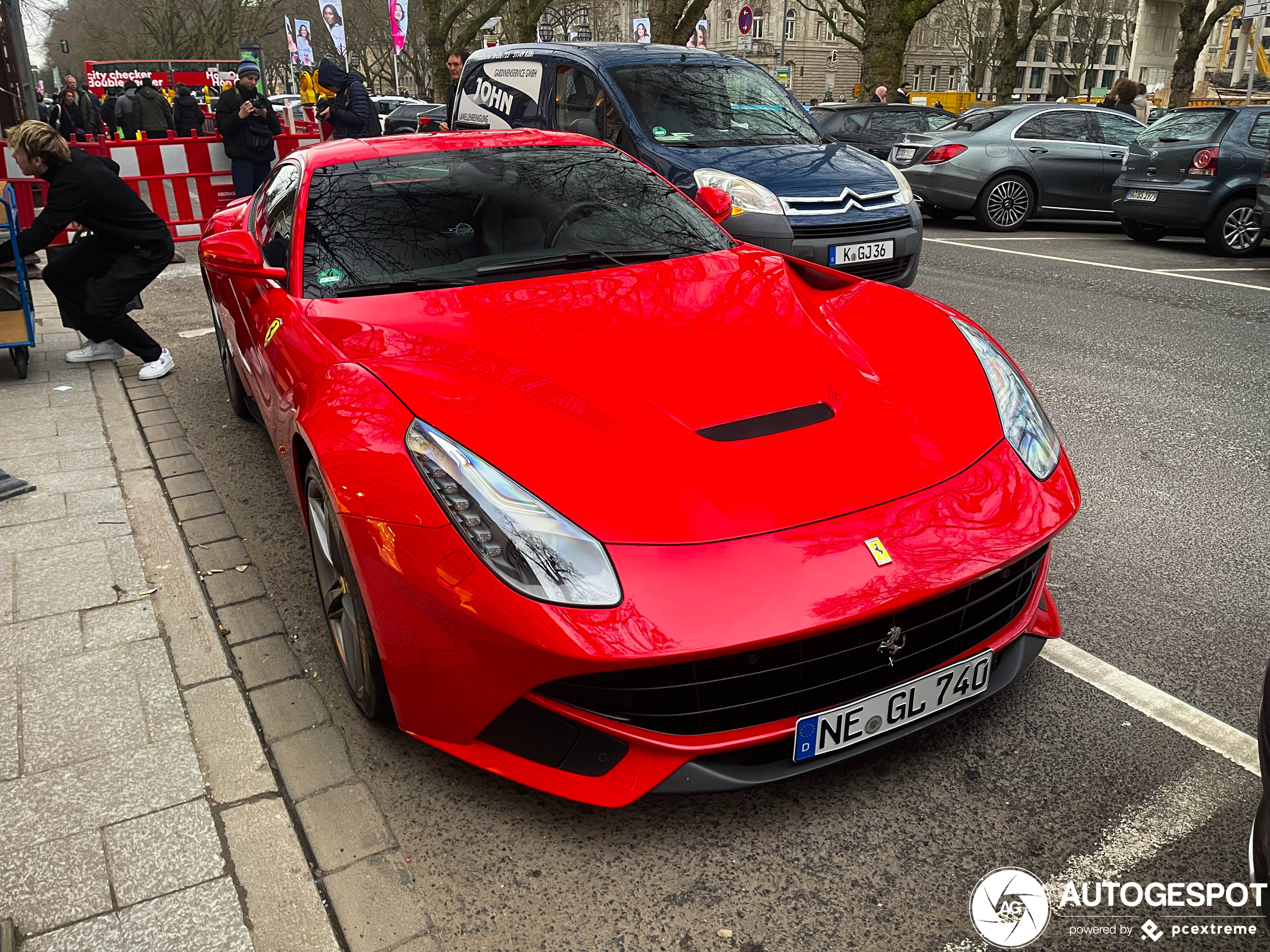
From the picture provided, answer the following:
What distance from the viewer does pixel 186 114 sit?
2125 centimetres

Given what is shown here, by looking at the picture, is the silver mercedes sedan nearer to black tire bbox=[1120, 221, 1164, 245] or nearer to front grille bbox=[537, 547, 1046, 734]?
black tire bbox=[1120, 221, 1164, 245]

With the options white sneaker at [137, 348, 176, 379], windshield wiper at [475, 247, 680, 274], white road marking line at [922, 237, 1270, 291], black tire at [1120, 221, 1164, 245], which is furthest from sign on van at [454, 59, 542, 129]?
black tire at [1120, 221, 1164, 245]

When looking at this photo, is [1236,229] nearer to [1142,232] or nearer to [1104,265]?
[1142,232]

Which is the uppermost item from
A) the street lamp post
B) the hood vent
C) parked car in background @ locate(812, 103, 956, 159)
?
the street lamp post

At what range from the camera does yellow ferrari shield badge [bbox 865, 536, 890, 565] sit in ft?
6.95

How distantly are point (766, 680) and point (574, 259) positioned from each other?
1829mm

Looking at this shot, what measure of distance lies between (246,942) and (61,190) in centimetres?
505

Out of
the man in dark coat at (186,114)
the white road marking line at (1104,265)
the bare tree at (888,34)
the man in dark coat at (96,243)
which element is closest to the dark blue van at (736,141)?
the white road marking line at (1104,265)

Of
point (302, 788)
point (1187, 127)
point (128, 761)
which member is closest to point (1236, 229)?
point (1187, 127)

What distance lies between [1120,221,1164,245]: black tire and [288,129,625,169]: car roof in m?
9.32

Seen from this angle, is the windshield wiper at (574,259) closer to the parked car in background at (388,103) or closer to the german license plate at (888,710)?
the german license plate at (888,710)

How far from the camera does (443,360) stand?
271 cm

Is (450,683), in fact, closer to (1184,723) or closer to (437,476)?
(437,476)

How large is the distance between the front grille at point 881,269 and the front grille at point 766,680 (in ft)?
17.4
